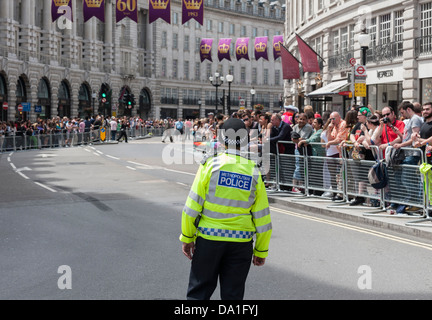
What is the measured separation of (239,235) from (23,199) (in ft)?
32.8

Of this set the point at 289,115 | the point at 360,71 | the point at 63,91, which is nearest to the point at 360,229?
the point at 289,115

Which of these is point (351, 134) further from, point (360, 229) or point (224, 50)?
point (224, 50)

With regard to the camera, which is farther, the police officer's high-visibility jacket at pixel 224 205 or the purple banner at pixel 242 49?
the purple banner at pixel 242 49

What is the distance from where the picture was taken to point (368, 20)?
3116 cm

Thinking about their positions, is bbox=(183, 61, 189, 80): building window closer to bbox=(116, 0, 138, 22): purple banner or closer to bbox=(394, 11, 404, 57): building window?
bbox=(116, 0, 138, 22): purple banner

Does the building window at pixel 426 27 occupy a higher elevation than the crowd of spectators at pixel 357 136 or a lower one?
higher

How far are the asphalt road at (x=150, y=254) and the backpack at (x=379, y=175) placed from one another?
3.25ft

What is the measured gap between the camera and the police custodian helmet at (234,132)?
15.7 feet

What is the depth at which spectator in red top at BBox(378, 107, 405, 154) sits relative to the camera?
1146 cm

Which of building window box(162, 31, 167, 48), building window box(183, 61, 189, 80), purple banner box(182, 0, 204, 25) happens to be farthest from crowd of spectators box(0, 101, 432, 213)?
building window box(183, 61, 189, 80)

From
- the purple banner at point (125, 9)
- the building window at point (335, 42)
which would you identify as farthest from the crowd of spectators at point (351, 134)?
the purple banner at point (125, 9)

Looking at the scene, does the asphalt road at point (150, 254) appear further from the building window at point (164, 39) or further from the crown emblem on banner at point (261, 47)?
the building window at point (164, 39)

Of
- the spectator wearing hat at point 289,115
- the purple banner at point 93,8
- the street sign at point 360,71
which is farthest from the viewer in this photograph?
the purple banner at point 93,8

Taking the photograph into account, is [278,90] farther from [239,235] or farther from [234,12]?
[239,235]
